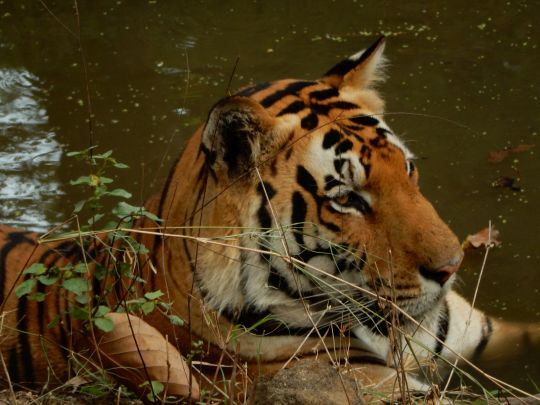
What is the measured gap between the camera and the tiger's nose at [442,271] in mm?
2676

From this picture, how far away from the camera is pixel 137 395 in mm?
2309

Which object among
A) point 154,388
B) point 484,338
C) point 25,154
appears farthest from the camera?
point 25,154

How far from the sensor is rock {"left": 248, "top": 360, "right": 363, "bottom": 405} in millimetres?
1992

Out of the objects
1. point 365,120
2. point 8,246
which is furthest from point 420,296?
point 8,246

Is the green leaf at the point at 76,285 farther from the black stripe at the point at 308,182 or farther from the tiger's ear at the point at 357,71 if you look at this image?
the tiger's ear at the point at 357,71

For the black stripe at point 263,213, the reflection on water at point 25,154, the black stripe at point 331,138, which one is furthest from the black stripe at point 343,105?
the reflection on water at point 25,154

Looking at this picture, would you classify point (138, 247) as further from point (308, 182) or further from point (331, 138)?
point (331, 138)

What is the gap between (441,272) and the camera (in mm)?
2686

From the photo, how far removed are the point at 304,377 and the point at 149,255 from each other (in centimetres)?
96

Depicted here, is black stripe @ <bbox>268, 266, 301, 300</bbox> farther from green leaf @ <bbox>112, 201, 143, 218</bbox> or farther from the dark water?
the dark water

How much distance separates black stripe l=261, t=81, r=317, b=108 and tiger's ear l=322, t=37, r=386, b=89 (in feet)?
0.48

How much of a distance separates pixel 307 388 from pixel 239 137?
0.92 m

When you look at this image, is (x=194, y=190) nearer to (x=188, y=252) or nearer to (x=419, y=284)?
(x=188, y=252)

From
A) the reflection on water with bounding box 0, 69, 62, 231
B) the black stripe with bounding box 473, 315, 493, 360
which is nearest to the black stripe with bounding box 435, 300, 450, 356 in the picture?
the black stripe with bounding box 473, 315, 493, 360
